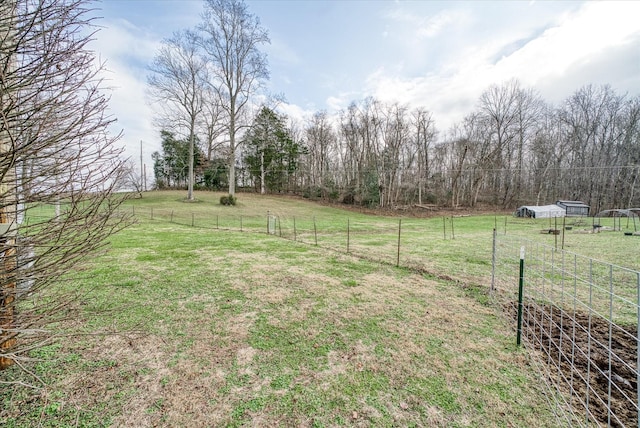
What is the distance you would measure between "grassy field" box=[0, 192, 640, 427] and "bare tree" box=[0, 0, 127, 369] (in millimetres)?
517

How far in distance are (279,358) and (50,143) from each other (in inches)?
102

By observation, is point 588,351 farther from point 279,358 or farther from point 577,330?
point 279,358

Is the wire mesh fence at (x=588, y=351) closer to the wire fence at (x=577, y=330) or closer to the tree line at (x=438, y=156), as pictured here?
the wire fence at (x=577, y=330)

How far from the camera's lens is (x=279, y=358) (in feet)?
8.77

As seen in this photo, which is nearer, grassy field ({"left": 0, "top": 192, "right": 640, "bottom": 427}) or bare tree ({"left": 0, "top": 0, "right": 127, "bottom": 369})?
bare tree ({"left": 0, "top": 0, "right": 127, "bottom": 369})

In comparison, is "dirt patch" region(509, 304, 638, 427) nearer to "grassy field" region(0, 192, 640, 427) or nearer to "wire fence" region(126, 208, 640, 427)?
"wire fence" region(126, 208, 640, 427)

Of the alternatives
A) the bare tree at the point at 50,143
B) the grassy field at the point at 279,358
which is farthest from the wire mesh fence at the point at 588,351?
the bare tree at the point at 50,143

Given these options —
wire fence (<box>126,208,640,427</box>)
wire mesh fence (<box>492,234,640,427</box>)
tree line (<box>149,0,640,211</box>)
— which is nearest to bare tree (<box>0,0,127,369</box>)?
wire fence (<box>126,208,640,427</box>)

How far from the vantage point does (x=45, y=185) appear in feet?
5.79

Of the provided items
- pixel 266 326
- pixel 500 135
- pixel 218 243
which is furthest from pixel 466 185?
pixel 266 326

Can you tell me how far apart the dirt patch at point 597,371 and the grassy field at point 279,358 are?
0.95 ft

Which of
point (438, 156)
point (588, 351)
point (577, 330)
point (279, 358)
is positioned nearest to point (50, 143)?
point (279, 358)

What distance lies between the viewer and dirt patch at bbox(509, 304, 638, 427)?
1.98 meters

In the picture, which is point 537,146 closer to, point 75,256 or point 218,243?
point 218,243
